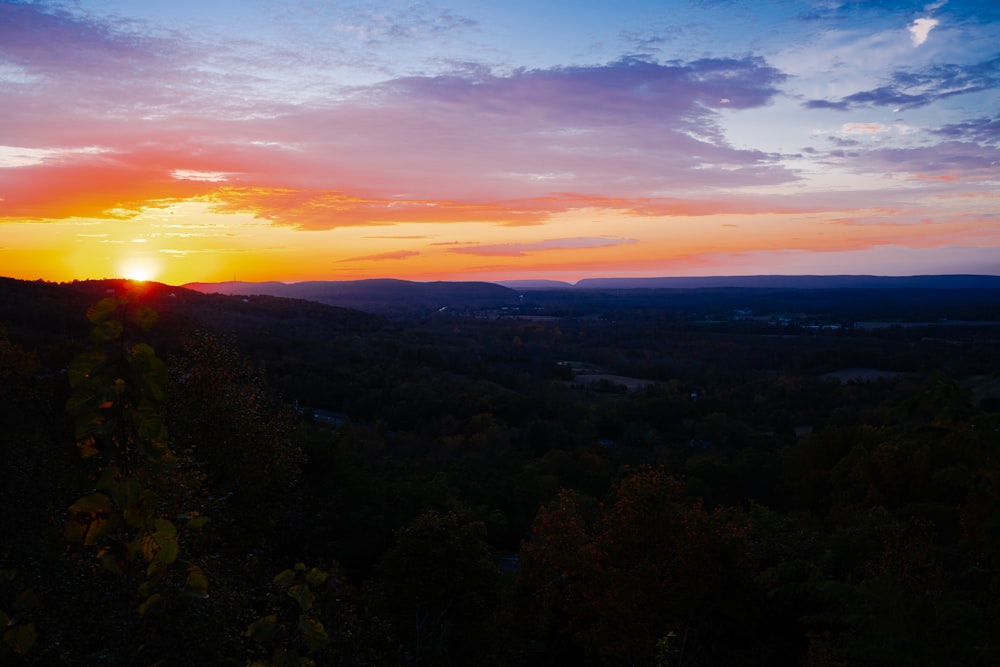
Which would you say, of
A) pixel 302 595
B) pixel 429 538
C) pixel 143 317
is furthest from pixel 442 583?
pixel 143 317

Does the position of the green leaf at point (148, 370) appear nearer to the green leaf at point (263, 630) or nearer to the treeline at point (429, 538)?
the treeline at point (429, 538)

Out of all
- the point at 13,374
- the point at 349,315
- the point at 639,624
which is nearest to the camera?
the point at 639,624

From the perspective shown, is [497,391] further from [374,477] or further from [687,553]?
[687,553]

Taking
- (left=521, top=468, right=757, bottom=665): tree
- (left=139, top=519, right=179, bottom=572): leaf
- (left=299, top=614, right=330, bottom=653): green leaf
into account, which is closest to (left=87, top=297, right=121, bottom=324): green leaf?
(left=139, top=519, right=179, bottom=572): leaf

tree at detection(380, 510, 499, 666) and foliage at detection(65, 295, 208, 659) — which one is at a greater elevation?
foliage at detection(65, 295, 208, 659)

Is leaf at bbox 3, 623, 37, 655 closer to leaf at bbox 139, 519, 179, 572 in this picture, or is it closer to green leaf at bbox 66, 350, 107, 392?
leaf at bbox 139, 519, 179, 572

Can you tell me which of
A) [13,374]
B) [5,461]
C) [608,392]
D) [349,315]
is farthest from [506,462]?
[349,315]
